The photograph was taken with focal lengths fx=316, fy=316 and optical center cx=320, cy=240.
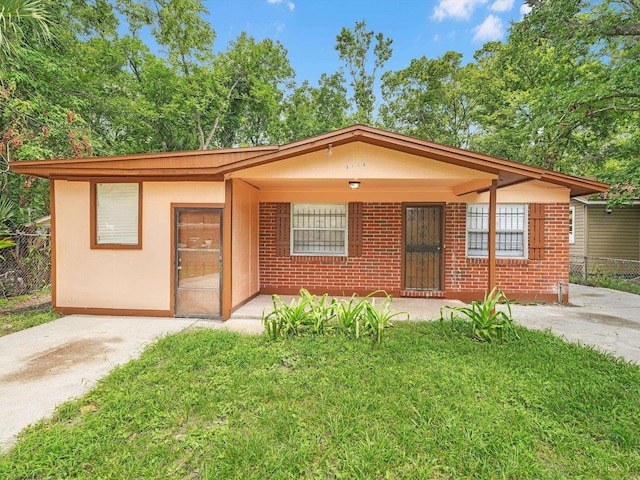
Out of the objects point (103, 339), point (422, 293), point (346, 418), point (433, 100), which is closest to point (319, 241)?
point (422, 293)

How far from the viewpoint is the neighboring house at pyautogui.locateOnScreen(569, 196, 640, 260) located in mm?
11789

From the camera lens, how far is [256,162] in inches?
195

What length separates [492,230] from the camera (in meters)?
5.23

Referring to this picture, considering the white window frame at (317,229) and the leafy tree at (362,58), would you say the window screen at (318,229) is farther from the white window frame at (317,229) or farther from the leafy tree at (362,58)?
the leafy tree at (362,58)

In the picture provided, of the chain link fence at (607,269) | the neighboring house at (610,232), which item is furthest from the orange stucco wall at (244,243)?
the neighboring house at (610,232)

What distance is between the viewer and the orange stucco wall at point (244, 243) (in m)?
5.56

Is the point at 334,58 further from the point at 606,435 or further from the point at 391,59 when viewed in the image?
the point at 606,435

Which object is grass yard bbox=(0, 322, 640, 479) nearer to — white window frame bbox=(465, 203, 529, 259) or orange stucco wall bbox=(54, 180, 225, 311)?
orange stucco wall bbox=(54, 180, 225, 311)

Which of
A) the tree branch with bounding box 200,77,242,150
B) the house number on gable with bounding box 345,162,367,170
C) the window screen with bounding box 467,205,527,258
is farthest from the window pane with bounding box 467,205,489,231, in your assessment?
the tree branch with bounding box 200,77,242,150

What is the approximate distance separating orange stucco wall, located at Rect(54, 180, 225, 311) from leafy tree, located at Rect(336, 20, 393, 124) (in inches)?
626

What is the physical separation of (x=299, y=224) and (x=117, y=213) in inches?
138

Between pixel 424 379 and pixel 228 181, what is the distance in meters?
4.08

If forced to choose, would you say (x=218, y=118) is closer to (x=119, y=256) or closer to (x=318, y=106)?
(x=318, y=106)

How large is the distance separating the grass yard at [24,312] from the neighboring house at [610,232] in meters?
15.9
